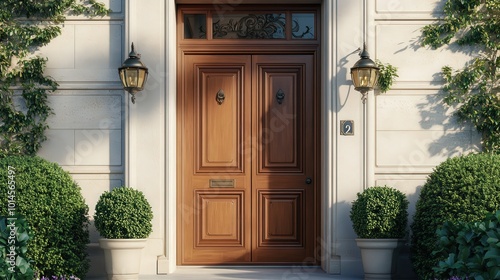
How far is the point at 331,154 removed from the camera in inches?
333

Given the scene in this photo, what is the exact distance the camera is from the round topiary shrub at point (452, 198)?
7.25 metres

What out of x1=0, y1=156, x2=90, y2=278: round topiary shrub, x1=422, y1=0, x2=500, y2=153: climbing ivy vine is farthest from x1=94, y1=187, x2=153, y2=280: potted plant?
x1=422, y1=0, x2=500, y2=153: climbing ivy vine

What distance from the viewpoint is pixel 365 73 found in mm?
8156

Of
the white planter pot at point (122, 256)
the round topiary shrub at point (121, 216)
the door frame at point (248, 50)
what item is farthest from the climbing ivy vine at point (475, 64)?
the white planter pot at point (122, 256)

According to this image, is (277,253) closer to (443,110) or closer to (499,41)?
(443,110)

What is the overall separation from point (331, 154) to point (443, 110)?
55.0 inches

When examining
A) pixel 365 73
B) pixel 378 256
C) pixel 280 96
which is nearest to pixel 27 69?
pixel 280 96

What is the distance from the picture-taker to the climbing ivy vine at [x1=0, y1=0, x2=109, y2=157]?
27.9ft

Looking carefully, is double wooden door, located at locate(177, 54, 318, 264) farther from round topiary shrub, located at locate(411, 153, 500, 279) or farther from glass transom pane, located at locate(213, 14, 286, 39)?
round topiary shrub, located at locate(411, 153, 500, 279)

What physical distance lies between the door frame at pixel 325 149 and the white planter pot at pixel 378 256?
22.2 inches

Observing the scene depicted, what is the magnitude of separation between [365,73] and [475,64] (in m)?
1.40

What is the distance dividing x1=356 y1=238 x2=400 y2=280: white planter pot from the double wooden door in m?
1.14

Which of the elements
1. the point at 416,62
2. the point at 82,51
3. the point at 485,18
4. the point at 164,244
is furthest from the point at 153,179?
the point at 485,18

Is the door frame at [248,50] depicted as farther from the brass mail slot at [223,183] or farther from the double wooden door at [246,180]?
the brass mail slot at [223,183]
